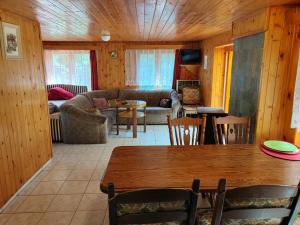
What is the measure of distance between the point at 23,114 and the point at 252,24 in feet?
10.1

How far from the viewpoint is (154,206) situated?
122cm

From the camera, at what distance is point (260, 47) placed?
2598 millimetres

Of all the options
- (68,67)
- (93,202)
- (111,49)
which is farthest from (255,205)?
(68,67)

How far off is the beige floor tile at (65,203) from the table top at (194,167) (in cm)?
99

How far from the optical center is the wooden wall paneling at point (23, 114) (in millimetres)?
2528

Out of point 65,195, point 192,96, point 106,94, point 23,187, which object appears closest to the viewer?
point 65,195

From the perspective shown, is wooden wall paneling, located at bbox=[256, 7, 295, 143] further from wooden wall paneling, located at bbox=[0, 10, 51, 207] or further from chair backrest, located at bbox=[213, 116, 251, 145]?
wooden wall paneling, located at bbox=[0, 10, 51, 207]

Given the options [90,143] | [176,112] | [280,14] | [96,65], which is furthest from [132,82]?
[280,14]

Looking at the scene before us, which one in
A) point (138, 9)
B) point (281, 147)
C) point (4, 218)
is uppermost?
point (138, 9)

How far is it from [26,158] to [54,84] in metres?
4.76

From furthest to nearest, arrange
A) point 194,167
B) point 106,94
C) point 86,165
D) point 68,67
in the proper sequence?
point 68,67 < point 106,94 < point 86,165 < point 194,167

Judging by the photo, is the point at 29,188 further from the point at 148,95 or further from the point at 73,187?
the point at 148,95

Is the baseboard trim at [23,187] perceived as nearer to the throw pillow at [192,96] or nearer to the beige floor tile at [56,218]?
the beige floor tile at [56,218]

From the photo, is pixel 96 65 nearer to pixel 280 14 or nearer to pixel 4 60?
pixel 4 60
